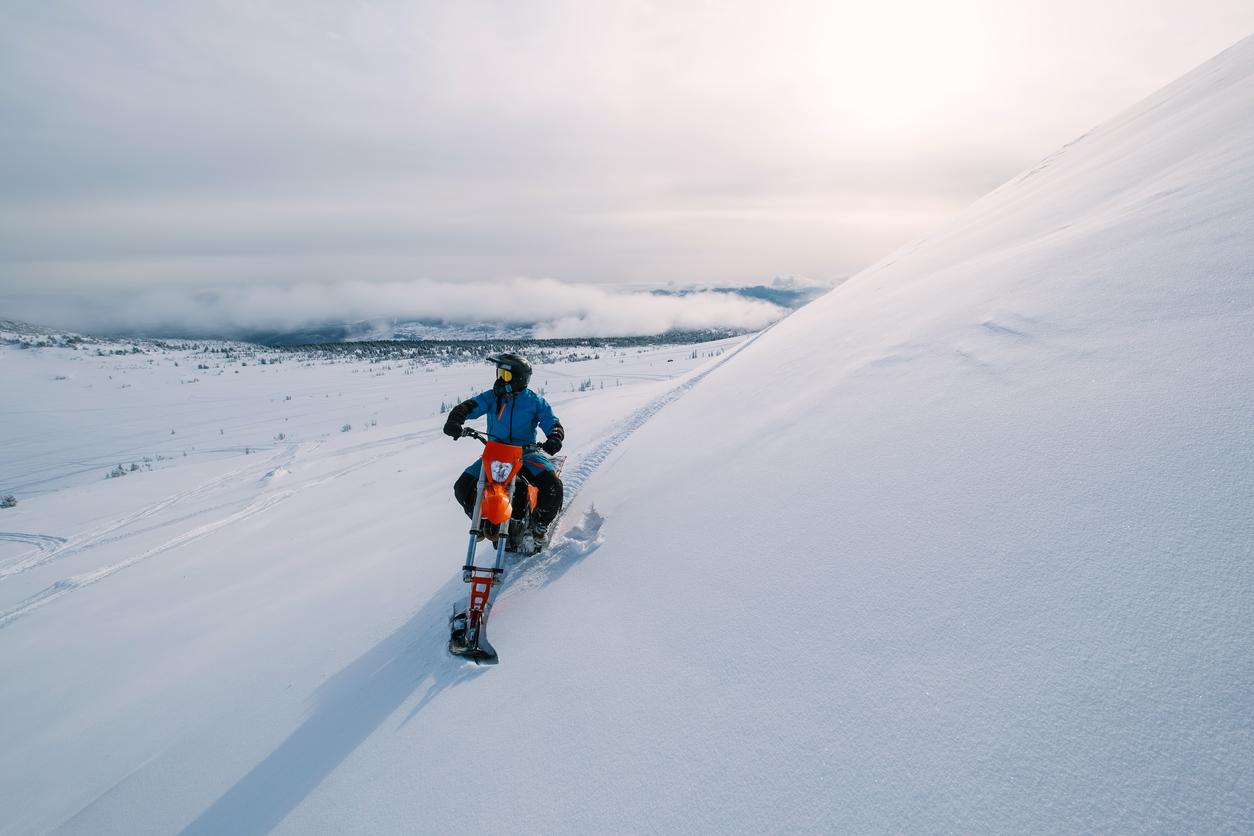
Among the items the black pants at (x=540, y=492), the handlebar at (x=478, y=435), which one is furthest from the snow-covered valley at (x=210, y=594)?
the handlebar at (x=478, y=435)

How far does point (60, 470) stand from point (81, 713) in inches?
545

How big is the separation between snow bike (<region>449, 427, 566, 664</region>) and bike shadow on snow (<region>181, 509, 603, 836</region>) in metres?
0.12

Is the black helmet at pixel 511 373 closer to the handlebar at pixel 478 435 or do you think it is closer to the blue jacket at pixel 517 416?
the blue jacket at pixel 517 416

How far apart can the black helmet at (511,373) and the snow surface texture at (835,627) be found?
1.20 m

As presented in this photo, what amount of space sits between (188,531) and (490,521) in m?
6.81

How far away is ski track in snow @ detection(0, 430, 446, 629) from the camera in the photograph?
5.92m

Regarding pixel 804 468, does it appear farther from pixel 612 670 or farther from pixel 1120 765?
pixel 1120 765

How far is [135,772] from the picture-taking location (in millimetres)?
2836

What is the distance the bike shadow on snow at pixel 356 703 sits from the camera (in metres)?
2.36

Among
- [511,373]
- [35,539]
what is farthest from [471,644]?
[35,539]

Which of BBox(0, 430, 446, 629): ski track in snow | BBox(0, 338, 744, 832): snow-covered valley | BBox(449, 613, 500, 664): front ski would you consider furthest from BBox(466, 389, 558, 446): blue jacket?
BBox(0, 430, 446, 629): ski track in snow

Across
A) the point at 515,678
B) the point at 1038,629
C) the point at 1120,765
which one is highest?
the point at 1038,629

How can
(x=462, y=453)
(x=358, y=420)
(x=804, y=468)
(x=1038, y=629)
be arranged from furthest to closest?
(x=358, y=420) < (x=462, y=453) < (x=804, y=468) < (x=1038, y=629)

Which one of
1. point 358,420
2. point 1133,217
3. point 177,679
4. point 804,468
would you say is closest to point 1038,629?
point 804,468
